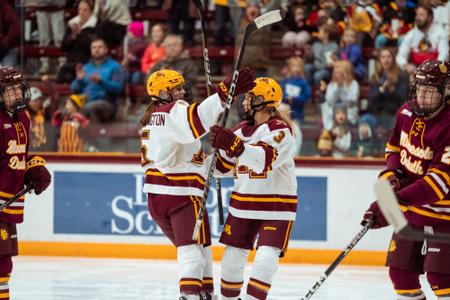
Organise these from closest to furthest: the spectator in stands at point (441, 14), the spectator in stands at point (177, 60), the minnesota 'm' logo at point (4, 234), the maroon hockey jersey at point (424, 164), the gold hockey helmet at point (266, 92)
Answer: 1. the maroon hockey jersey at point (424, 164)
2. the minnesota 'm' logo at point (4, 234)
3. the gold hockey helmet at point (266, 92)
4. the spectator in stands at point (441, 14)
5. the spectator in stands at point (177, 60)

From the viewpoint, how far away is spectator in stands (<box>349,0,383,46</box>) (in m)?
7.85

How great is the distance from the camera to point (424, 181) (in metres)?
4.07

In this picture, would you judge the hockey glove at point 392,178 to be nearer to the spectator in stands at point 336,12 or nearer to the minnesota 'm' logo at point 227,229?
the minnesota 'm' logo at point 227,229

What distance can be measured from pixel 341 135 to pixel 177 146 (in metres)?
2.99

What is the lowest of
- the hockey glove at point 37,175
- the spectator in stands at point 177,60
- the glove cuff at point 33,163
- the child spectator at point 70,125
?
the child spectator at point 70,125

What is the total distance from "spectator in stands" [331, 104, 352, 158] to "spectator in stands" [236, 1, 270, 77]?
0.64 metres

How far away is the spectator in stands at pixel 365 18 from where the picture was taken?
7852 mm

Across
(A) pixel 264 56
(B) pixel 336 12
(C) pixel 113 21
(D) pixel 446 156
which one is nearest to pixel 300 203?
(A) pixel 264 56

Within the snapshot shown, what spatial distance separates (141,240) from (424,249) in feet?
12.1

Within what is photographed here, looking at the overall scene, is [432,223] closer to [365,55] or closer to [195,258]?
[195,258]

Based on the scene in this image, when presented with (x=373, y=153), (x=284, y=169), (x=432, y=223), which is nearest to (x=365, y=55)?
(x=373, y=153)

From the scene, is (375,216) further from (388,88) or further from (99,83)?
(99,83)

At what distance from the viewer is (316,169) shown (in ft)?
24.5

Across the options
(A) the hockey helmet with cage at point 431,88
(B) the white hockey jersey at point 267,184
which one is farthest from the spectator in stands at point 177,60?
(A) the hockey helmet with cage at point 431,88
